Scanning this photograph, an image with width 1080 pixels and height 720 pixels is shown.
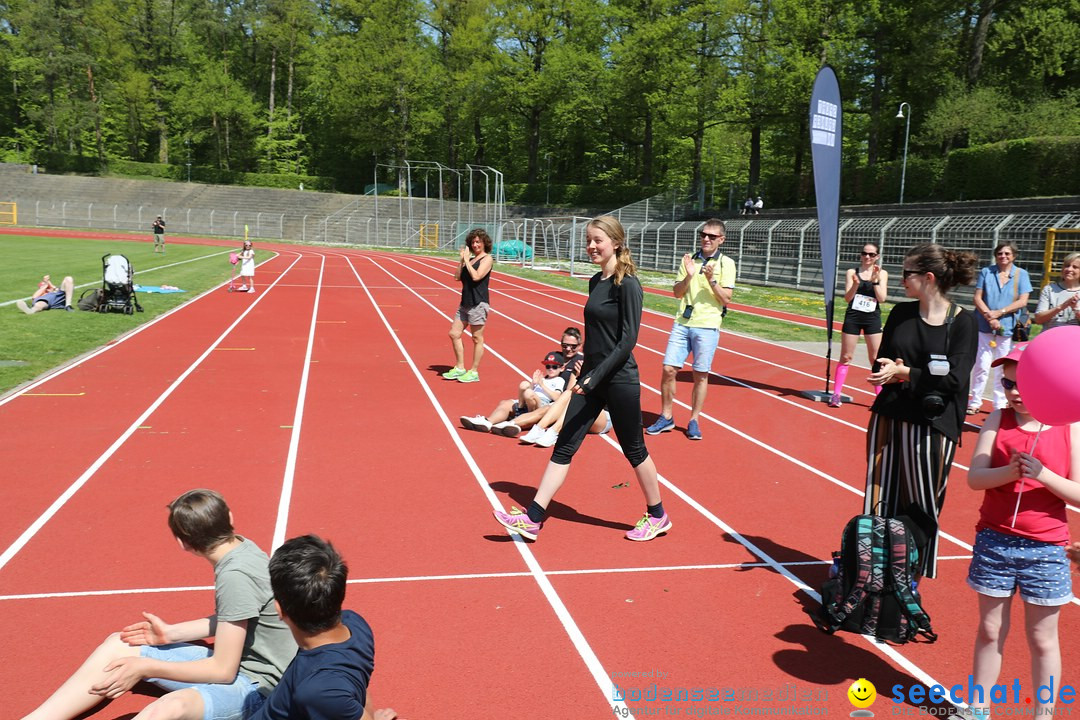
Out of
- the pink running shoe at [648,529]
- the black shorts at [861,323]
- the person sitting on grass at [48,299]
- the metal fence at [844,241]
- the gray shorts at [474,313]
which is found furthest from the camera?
the metal fence at [844,241]

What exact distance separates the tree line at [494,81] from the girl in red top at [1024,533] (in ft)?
133

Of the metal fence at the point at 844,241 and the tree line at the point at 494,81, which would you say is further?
the tree line at the point at 494,81

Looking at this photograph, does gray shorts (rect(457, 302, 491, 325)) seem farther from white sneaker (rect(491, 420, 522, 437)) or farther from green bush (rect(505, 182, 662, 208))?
green bush (rect(505, 182, 662, 208))

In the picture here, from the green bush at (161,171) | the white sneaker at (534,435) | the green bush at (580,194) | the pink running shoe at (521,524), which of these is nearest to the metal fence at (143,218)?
the green bush at (161,171)

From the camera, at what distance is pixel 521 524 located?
5.35 m

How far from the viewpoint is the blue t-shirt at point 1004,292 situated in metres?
9.09

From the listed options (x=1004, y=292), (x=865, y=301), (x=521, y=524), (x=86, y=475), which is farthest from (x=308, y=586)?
(x=1004, y=292)

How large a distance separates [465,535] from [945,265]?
128 inches

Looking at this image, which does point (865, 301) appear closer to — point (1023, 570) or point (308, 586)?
point (1023, 570)

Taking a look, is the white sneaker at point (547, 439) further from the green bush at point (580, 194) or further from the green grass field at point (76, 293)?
the green bush at point (580, 194)

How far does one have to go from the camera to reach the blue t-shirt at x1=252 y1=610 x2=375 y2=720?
2588mm

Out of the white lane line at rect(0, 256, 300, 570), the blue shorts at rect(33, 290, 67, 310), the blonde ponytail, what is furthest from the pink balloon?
the blue shorts at rect(33, 290, 67, 310)

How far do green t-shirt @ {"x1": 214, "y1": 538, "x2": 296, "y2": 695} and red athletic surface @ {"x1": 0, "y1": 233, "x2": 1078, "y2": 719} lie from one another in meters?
0.49

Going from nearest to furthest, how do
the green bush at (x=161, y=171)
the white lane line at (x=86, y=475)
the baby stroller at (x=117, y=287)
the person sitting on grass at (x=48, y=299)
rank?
the white lane line at (x=86, y=475) → the person sitting on grass at (x=48, y=299) → the baby stroller at (x=117, y=287) → the green bush at (x=161, y=171)
